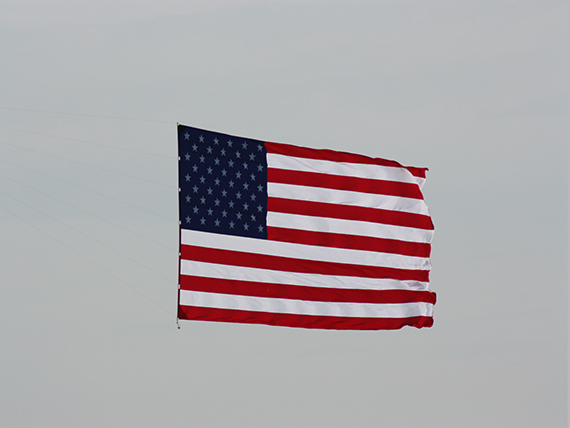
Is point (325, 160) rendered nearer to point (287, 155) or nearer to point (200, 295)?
point (287, 155)

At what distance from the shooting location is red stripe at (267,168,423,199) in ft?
167

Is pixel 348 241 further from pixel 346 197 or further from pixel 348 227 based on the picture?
pixel 346 197

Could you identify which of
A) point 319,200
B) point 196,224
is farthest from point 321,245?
point 196,224

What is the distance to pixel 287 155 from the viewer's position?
51.0 meters

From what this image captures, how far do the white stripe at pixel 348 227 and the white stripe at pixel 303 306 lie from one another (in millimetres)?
2314

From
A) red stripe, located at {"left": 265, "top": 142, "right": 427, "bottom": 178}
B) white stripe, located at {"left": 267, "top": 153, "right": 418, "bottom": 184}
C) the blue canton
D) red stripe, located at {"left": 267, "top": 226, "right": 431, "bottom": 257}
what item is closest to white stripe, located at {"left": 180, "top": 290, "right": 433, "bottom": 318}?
red stripe, located at {"left": 267, "top": 226, "right": 431, "bottom": 257}

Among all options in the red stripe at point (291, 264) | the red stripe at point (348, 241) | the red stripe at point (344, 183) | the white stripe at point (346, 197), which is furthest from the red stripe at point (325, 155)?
the red stripe at point (291, 264)

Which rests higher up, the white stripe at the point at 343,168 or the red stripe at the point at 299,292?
the white stripe at the point at 343,168

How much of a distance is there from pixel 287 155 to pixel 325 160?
1.42m

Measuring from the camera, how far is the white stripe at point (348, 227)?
1984 inches

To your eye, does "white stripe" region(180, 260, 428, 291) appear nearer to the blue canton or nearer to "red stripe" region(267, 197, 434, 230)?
the blue canton

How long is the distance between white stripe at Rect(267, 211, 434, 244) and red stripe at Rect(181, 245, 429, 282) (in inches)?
43.0

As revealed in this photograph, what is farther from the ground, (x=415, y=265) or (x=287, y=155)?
(x=287, y=155)

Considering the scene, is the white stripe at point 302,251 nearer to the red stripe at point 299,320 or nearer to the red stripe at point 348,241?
the red stripe at point 348,241
